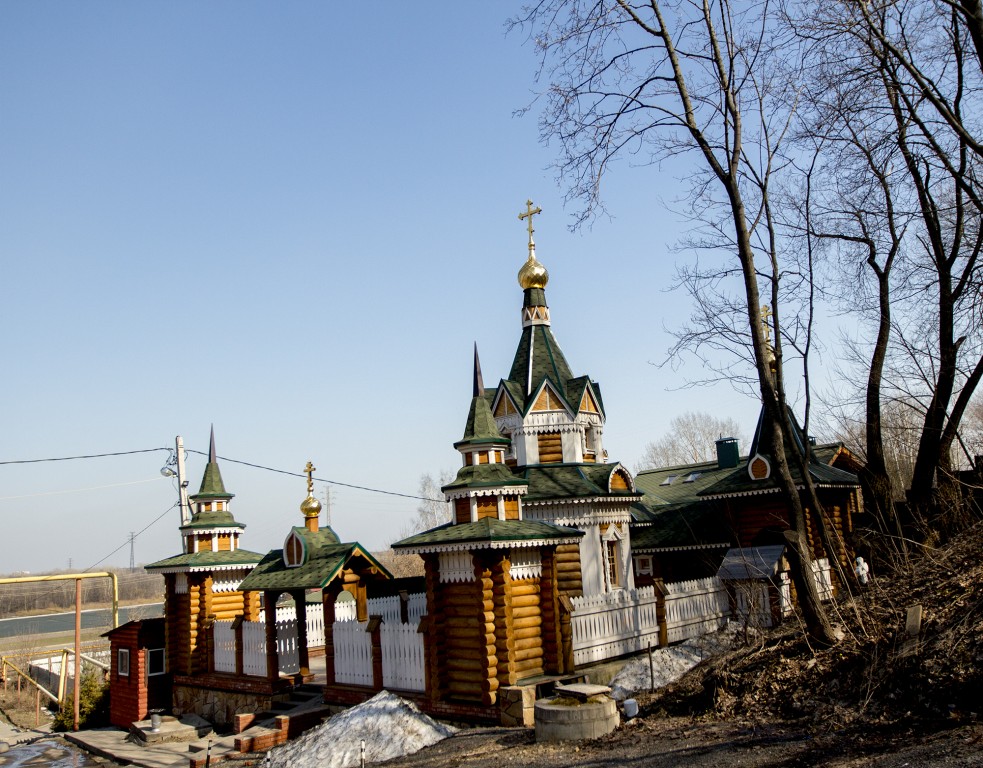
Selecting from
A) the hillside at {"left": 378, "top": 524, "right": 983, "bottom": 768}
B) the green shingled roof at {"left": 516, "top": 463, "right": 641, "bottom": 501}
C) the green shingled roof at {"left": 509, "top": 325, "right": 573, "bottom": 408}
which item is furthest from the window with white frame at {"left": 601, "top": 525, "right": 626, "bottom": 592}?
the hillside at {"left": 378, "top": 524, "right": 983, "bottom": 768}

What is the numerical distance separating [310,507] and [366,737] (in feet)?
27.0

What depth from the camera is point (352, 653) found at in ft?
53.0

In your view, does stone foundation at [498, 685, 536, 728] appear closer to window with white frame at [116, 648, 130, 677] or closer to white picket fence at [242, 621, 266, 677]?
white picket fence at [242, 621, 266, 677]

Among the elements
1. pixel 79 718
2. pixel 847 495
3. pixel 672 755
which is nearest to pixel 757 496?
pixel 847 495

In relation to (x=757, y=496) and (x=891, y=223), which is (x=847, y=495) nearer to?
(x=757, y=496)

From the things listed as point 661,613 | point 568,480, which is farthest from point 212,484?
point 661,613

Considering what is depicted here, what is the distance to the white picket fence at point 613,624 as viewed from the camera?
15.3 metres

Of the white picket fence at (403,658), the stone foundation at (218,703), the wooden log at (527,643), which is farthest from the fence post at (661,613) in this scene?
the stone foundation at (218,703)

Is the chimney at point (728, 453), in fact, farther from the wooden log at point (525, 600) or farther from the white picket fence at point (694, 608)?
the wooden log at point (525, 600)

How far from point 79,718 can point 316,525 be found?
371 inches

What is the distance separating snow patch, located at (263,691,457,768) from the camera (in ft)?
42.5

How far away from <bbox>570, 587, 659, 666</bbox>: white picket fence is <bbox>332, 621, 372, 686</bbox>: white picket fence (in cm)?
414

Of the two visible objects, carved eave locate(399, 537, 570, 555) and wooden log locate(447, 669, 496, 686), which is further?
carved eave locate(399, 537, 570, 555)

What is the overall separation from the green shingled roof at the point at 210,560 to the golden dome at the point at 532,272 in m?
11.7
